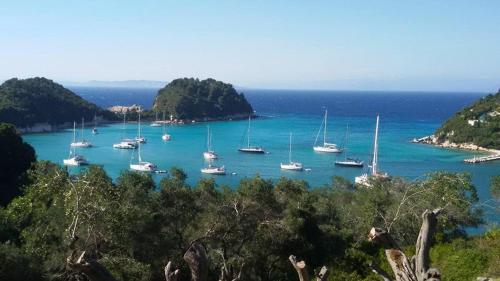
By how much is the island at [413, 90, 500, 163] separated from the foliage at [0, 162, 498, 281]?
4193 cm

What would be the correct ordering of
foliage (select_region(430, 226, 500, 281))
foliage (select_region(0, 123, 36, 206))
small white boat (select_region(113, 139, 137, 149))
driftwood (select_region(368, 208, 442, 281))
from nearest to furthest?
driftwood (select_region(368, 208, 442, 281)) < foliage (select_region(430, 226, 500, 281)) < foliage (select_region(0, 123, 36, 206)) < small white boat (select_region(113, 139, 137, 149))

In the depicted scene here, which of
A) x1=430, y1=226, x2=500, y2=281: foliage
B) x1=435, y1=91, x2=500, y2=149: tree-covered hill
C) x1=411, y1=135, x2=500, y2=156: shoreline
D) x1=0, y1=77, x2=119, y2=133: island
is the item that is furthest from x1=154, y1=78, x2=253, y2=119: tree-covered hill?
x1=430, y1=226, x2=500, y2=281: foliage

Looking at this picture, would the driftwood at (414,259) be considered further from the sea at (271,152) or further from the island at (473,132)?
the island at (473,132)

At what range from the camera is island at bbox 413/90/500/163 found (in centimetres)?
5594

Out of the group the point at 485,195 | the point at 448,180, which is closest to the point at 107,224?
the point at 448,180

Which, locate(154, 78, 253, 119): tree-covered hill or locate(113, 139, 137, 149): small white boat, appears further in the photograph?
locate(154, 78, 253, 119): tree-covered hill

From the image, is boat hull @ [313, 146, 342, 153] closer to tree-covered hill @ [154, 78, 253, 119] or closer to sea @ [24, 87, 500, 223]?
sea @ [24, 87, 500, 223]

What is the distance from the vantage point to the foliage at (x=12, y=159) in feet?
80.4

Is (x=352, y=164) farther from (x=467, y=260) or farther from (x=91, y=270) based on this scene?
(x=91, y=270)

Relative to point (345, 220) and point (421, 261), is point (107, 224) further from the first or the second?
point (345, 220)

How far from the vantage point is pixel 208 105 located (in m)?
96.0

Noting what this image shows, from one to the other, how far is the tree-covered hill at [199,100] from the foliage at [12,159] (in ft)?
200

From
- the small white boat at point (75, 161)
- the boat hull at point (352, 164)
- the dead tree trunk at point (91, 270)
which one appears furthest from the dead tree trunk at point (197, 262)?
the boat hull at point (352, 164)

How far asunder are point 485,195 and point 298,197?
25200 mm
